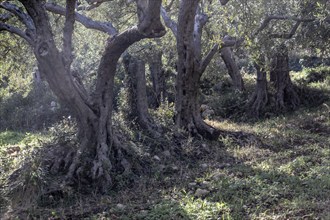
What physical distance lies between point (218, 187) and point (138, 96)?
3708 millimetres

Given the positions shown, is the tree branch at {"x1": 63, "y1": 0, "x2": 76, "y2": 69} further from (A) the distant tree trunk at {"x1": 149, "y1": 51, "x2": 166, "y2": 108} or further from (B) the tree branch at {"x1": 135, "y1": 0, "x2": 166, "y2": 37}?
(A) the distant tree trunk at {"x1": 149, "y1": 51, "x2": 166, "y2": 108}

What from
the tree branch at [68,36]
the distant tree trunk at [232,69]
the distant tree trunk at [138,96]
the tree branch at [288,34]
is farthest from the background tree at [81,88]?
the distant tree trunk at [232,69]

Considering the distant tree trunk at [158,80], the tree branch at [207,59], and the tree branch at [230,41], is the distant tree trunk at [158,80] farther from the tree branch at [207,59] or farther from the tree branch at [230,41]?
the tree branch at [207,59]

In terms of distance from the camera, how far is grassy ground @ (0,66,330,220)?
234 inches

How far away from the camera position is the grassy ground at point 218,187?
5.93m

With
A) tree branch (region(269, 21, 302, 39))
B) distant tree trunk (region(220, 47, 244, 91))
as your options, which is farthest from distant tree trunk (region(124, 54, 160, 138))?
distant tree trunk (region(220, 47, 244, 91))

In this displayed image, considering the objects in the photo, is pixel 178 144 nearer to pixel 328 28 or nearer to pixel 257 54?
pixel 257 54

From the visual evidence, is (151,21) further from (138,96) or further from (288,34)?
(288,34)

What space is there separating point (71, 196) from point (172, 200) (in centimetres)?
156

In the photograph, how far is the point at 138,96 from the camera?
10.1m

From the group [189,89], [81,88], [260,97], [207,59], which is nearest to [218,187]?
[81,88]

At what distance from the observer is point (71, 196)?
696 cm

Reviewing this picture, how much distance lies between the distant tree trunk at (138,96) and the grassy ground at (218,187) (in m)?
0.97

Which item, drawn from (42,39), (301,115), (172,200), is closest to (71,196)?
(172,200)
